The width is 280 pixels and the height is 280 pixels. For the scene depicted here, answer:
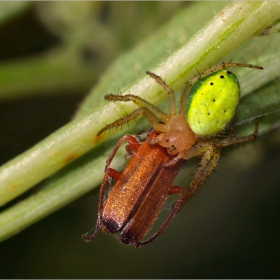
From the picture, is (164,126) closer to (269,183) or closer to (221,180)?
(221,180)

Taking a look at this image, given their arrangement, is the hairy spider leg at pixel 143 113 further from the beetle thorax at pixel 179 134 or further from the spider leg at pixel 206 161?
the spider leg at pixel 206 161

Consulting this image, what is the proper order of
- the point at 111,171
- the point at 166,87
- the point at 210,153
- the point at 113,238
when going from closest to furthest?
the point at 166,87 < the point at 111,171 < the point at 210,153 < the point at 113,238

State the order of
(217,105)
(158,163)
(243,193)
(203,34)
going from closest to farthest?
(203,34) → (217,105) → (158,163) → (243,193)

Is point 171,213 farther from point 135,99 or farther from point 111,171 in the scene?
point 135,99

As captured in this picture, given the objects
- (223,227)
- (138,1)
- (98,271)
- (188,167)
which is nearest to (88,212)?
(98,271)

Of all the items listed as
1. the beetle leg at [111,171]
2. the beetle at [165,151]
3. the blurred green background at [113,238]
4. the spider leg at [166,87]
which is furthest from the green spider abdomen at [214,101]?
the blurred green background at [113,238]

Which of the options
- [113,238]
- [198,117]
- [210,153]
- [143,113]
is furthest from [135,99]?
[113,238]

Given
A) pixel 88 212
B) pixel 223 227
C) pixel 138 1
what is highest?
pixel 138 1
